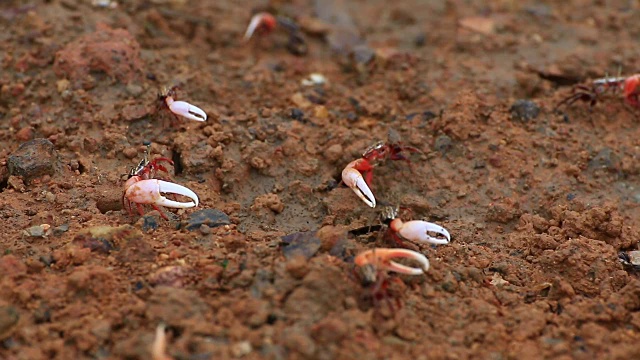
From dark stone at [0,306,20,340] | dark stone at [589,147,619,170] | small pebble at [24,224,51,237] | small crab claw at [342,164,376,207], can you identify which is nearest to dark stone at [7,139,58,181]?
small pebble at [24,224,51,237]

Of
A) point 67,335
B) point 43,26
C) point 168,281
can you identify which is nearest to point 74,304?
point 67,335

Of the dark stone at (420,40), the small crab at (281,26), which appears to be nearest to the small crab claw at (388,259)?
the small crab at (281,26)

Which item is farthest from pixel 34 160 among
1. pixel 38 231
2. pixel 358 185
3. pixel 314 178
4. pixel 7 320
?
pixel 358 185

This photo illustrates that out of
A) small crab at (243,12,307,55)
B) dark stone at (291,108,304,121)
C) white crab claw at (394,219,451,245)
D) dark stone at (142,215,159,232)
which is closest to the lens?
white crab claw at (394,219,451,245)

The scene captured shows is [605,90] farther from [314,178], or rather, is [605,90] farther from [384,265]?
[384,265]

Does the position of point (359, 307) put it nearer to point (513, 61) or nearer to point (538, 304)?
point (538, 304)

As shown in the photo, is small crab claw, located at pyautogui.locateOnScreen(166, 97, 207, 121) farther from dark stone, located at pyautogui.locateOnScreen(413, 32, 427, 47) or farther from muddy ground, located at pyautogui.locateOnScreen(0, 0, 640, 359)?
dark stone, located at pyautogui.locateOnScreen(413, 32, 427, 47)
